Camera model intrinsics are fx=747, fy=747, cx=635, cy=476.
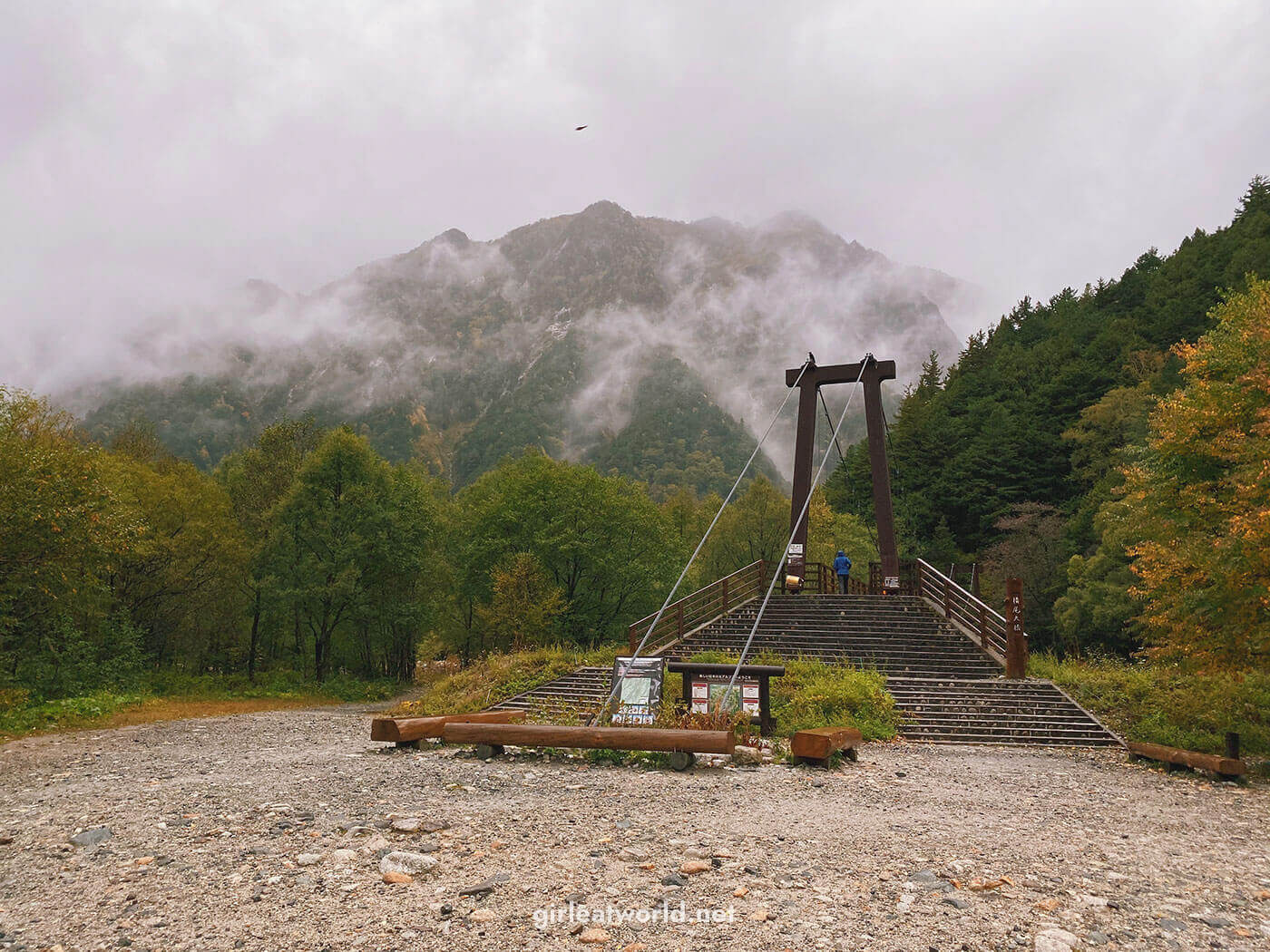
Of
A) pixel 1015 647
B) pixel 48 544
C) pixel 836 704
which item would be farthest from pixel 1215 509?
pixel 48 544

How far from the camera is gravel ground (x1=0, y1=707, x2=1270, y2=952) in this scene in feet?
13.0

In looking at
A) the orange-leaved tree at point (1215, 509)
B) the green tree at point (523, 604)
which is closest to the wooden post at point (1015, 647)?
the orange-leaved tree at point (1215, 509)

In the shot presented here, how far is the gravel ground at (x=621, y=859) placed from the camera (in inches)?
156

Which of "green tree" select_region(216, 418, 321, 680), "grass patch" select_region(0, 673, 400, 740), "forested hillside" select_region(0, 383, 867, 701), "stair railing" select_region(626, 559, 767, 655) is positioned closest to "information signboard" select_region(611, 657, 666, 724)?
"stair railing" select_region(626, 559, 767, 655)

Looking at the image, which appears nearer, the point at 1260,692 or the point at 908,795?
the point at 908,795

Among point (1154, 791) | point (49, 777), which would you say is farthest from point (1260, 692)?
point (49, 777)

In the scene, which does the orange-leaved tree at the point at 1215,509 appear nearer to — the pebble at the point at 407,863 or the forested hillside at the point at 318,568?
the pebble at the point at 407,863

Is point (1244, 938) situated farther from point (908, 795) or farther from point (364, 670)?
point (364, 670)

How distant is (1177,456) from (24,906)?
51.0 ft

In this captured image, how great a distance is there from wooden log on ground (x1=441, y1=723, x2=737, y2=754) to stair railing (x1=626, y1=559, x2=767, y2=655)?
29.6ft

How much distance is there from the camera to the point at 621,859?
5145 mm

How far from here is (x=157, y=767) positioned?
29.8ft

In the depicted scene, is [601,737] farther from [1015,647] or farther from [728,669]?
[1015,647]

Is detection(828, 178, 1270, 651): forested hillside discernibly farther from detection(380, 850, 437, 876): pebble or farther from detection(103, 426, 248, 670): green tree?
detection(103, 426, 248, 670): green tree
